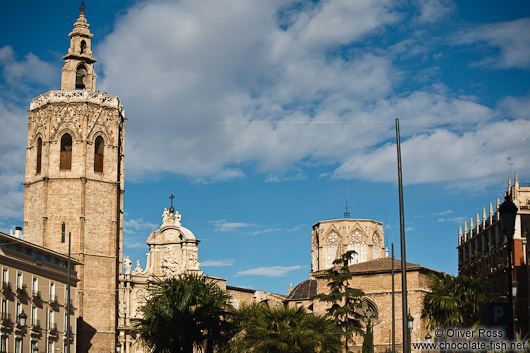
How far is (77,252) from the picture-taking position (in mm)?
67688

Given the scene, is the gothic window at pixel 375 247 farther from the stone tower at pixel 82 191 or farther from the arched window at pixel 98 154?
the arched window at pixel 98 154

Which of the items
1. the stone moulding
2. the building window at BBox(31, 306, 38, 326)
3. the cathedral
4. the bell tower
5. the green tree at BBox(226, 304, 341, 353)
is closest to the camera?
the green tree at BBox(226, 304, 341, 353)

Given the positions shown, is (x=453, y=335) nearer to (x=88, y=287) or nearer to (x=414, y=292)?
(x=414, y=292)

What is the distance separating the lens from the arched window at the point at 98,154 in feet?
233

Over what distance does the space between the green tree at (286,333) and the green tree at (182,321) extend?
3.94 meters

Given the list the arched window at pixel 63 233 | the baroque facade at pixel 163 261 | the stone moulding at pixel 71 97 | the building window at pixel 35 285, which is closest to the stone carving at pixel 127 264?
the baroque facade at pixel 163 261

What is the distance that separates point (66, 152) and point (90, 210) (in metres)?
5.70

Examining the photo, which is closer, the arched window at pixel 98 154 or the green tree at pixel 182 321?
the green tree at pixel 182 321

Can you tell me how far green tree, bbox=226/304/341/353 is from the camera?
4497 centimetres

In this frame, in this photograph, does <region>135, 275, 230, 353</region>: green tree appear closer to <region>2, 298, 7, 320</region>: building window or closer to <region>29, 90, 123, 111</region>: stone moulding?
<region>2, 298, 7, 320</region>: building window

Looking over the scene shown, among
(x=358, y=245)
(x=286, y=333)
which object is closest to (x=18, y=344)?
(x=286, y=333)

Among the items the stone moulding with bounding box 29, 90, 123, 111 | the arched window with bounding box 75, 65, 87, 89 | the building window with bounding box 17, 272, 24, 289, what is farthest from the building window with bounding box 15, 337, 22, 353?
the arched window with bounding box 75, 65, 87, 89

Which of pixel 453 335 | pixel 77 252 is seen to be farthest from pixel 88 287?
pixel 453 335

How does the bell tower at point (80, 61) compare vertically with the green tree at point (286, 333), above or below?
above
